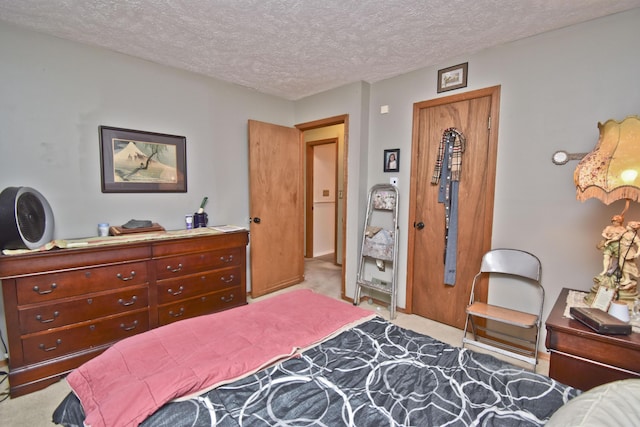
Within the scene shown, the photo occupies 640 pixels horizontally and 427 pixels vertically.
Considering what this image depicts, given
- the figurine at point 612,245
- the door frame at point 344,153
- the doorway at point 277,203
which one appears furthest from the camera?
the doorway at point 277,203

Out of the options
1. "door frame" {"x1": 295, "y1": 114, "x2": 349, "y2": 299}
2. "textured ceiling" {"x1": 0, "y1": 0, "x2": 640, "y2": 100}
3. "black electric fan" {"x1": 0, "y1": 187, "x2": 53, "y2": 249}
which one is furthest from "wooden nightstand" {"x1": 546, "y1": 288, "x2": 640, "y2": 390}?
"black electric fan" {"x1": 0, "y1": 187, "x2": 53, "y2": 249}

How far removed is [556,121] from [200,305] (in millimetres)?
3247

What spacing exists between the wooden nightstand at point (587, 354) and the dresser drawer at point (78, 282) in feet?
8.83

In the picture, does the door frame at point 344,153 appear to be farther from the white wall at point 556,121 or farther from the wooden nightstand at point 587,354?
the wooden nightstand at point 587,354

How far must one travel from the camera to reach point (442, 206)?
9.36 ft

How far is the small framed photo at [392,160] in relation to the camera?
3.10 metres

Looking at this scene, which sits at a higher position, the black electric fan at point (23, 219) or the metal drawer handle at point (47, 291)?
the black electric fan at point (23, 219)

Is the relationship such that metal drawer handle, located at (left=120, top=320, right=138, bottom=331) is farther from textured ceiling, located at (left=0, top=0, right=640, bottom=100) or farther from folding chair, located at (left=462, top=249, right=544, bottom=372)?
folding chair, located at (left=462, top=249, right=544, bottom=372)

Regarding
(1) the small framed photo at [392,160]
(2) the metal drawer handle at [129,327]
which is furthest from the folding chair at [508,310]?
(2) the metal drawer handle at [129,327]

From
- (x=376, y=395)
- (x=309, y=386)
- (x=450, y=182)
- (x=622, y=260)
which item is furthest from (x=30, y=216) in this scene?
(x=622, y=260)

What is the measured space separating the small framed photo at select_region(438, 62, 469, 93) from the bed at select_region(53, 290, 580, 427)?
2228 millimetres

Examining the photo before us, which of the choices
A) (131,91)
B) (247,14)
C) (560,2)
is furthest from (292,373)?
(131,91)

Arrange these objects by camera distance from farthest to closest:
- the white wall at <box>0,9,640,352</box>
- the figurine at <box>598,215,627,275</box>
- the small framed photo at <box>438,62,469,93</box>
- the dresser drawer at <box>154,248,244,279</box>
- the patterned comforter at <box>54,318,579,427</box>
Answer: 1. the small framed photo at <box>438,62,469,93</box>
2. the dresser drawer at <box>154,248,244,279</box>
3. the white wall at <box>0,9,640,352</box>
4. the figurine at <box>598,215,627,275</box>
5. the patterned comforter at <box>54,318,579,427</box>

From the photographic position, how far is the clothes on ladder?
2.71m
